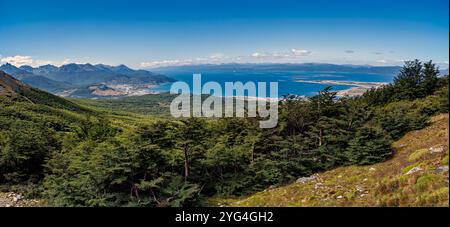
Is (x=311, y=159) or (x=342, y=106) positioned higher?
(x=342, y=106)

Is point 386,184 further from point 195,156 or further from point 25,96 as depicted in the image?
point 25,96

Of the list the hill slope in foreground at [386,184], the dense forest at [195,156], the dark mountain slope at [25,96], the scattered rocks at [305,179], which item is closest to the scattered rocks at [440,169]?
the hill slope in foreground at [386,184]

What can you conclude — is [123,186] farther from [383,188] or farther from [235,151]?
[383,188]

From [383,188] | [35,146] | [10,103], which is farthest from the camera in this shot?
[10,103]

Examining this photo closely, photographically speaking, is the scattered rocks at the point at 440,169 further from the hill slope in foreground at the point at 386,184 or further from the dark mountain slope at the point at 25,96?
the dark mountain slope at the point at 25,96

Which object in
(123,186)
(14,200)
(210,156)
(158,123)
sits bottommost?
(14,200)

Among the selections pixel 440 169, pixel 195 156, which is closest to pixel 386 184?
pixel 440 169
